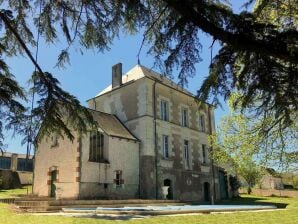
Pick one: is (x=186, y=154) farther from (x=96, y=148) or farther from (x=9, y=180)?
(x=9, y=180)

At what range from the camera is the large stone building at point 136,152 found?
2162 centimetres

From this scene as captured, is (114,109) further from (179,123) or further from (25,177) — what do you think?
(25,177)

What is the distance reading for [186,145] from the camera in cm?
2828

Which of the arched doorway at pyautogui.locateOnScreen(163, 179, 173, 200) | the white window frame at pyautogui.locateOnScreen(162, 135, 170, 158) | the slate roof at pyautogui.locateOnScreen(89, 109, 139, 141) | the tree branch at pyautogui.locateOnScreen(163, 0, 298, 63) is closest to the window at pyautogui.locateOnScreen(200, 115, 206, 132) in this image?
the white window frame at pyautogui.locateOnScreen(162, 135, 170, 158)

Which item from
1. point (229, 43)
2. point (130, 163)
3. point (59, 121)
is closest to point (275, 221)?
point (59, 121)

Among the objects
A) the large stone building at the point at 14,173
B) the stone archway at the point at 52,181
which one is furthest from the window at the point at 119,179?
the large stone building at the point at 14,173

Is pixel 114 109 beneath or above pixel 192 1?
above

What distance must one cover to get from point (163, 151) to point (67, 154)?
22.2ft

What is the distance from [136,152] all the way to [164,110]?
14.0ft

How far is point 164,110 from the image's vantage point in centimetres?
2698

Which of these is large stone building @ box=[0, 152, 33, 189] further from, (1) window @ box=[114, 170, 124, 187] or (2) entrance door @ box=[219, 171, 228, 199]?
(2) entrance door @ box=[219, 171, 228, 199]

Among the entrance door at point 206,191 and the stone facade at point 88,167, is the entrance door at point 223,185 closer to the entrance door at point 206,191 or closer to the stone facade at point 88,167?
the entrance door at point 206,191

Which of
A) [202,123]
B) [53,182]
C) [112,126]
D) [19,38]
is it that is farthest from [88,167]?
[19,38]

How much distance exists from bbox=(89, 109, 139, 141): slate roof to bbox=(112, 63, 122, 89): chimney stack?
2.83m
